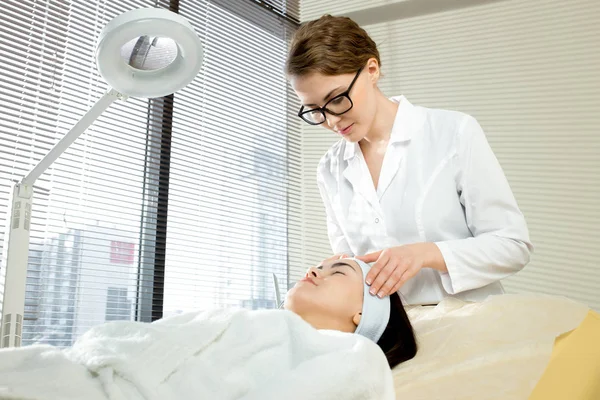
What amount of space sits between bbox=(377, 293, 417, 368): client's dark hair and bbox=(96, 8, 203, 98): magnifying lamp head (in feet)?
2.46

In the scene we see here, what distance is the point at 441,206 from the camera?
1537 mm

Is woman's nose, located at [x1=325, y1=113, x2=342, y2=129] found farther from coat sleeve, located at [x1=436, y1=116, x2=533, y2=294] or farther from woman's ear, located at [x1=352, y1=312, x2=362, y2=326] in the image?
woman's ear, located at [x1=352, y1=312, x2=362, y2=326]

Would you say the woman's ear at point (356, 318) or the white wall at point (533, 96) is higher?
the white wall at point (533, 96)

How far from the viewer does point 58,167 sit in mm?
1996

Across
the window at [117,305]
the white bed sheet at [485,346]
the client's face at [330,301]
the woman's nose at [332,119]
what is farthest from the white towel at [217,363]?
the window at [117,305]

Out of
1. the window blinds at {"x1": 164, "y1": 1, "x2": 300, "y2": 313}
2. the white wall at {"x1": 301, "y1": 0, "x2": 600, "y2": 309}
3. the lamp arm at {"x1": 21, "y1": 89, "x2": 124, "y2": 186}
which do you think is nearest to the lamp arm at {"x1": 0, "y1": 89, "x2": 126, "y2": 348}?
the lamp arm at {"x1": 21, "y1": 89, "x2": 124, "y2": 186}

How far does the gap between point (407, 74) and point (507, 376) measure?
2146mm

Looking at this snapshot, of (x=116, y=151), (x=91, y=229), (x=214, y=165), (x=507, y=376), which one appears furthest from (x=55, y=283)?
(x=507, y=376)

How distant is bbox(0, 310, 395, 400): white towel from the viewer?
0.79 meters

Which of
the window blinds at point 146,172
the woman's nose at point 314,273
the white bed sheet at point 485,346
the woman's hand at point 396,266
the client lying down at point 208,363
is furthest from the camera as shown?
the window blinds at point 146,172

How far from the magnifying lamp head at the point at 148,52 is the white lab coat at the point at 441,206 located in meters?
0.68

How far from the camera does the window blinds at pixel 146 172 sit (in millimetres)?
1930

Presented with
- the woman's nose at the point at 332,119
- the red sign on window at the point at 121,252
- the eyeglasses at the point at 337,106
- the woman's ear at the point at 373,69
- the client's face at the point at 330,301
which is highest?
the woman's ear at the point at 373,69

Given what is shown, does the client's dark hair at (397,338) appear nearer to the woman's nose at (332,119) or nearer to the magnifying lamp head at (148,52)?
the woman's nose at (332,119)
